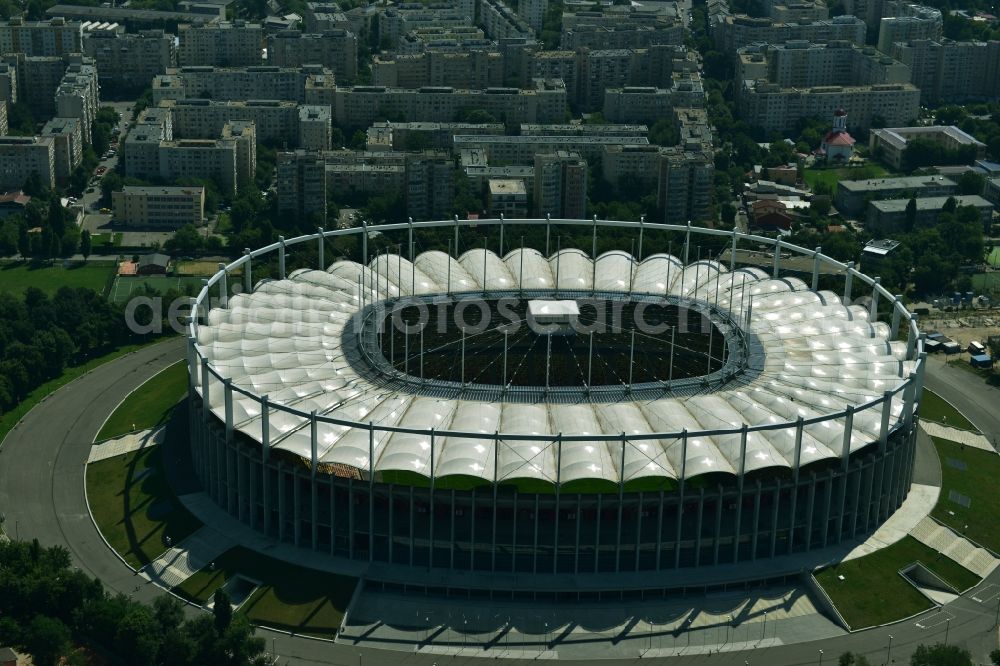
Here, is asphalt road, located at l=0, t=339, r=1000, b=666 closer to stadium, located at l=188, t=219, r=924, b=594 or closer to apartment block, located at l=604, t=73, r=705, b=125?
stadium, located at l=188, t=219, r=924, b=594

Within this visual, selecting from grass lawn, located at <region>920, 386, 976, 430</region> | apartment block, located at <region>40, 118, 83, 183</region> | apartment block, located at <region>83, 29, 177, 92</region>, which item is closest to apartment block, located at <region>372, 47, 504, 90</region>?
apartment block, located at <region>83, 29, 177, 92</region>

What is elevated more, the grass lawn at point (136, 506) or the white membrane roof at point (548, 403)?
the white membrane roof at point (548, 403)

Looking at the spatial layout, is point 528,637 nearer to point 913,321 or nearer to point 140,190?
point 913,321

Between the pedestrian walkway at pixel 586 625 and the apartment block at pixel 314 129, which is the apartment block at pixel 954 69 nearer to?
the apartment block at pixel 314 129

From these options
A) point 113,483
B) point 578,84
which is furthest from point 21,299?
point 578,84

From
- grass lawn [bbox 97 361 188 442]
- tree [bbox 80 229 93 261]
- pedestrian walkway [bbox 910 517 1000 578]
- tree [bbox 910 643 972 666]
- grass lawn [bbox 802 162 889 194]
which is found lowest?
tree [bbox 910 643 972 666]

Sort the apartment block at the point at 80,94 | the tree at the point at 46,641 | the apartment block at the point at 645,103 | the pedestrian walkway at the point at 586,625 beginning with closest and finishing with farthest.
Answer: the tree at the point at 46,641 → the pedestrian walkway at the point at 586,625 → the apartment block at the point at 80,94 → the apartment block at the point at 645,103

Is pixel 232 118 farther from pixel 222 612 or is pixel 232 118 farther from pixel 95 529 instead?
pixel 222 612

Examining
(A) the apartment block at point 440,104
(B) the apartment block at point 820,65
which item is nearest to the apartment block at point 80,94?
(A) the apartment block at point 440,104
